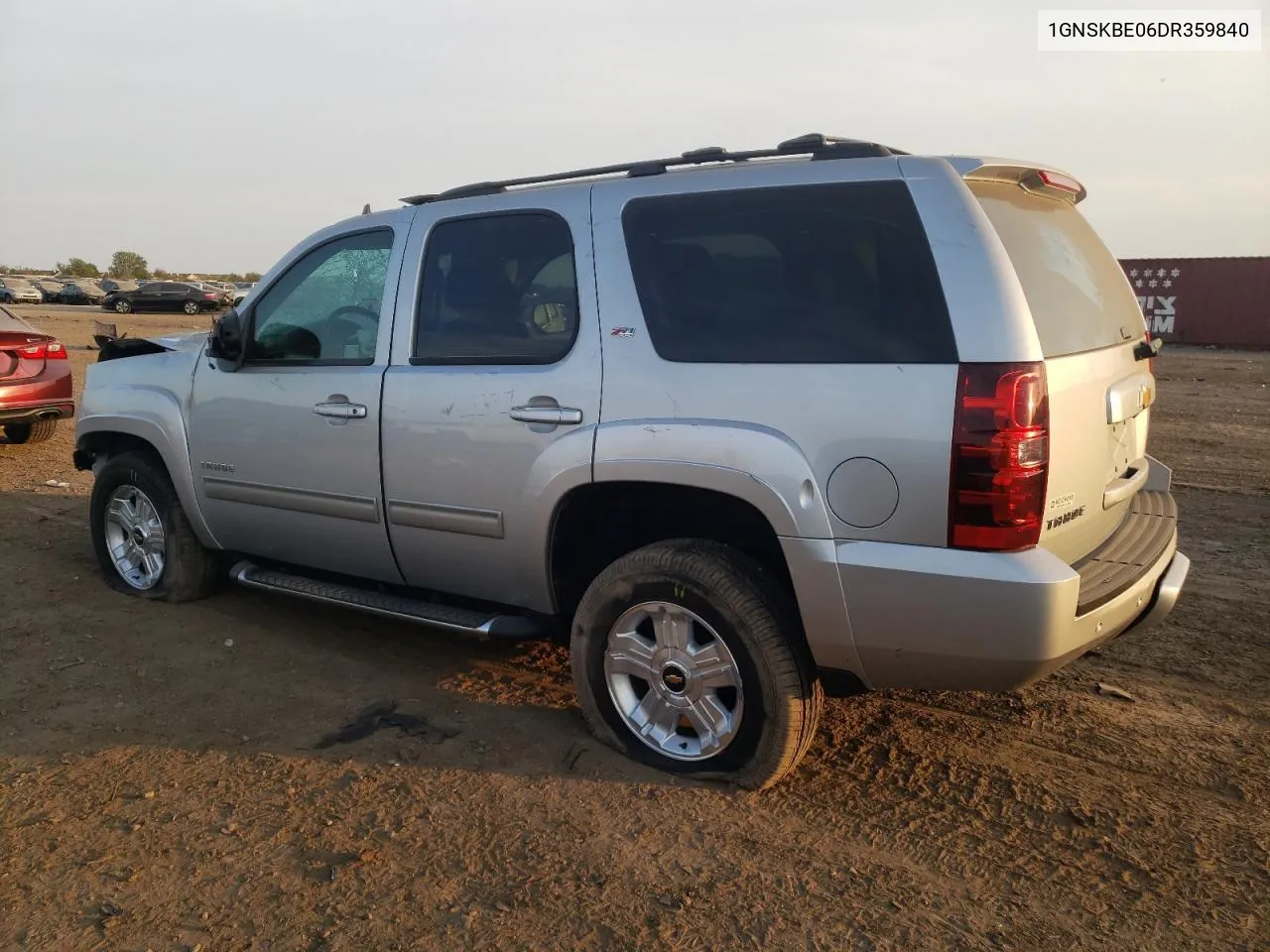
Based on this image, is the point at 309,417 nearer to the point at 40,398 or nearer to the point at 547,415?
the point at 547,415

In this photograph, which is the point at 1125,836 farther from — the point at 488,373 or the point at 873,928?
the point at 488,373

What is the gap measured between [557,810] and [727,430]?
1341mm

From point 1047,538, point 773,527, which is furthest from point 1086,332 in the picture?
point 773,527

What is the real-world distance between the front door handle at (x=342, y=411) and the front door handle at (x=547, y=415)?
0.79 m

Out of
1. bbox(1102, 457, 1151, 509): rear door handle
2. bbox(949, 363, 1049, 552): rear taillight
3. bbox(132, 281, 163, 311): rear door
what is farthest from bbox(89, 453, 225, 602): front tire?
bbox(132, 281, 163, 311): rear door

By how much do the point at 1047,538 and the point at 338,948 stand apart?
2230mm

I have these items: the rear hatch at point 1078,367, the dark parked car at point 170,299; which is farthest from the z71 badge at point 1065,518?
the dark parked car at point 170,299

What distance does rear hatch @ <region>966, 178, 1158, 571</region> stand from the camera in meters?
2.93

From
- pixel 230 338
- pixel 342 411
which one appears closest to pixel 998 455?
Result: pixel 342 411

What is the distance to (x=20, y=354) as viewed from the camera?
9.11m

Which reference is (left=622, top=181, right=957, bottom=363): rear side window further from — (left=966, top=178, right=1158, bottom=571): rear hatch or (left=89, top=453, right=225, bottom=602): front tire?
(left=89, top=453, right=225, bottom=602): front tire

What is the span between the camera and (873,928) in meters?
2.62

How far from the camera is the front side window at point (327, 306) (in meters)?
4.20

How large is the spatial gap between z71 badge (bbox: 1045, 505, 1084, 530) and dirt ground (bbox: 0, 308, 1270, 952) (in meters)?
0.96
